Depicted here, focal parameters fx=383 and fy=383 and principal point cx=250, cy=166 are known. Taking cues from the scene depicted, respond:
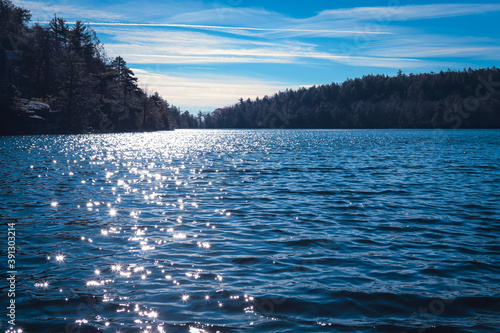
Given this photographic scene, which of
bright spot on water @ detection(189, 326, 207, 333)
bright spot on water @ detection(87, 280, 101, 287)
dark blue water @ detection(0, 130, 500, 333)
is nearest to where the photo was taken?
bright spot on water @ detection(189, 326, 207, 333)

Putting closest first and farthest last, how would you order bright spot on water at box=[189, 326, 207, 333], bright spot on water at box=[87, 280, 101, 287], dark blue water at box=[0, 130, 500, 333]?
bright spot on water at box=[189, 326, 207, 333] → dark blue water at box=[0, 130, 500, 333] → bright spot on water at box=[87, 280, 101, 287]

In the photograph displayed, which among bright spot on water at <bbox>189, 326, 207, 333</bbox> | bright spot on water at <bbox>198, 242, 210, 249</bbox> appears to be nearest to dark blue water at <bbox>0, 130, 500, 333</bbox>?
bright spot on water at <bbox>189, 326, 207, 333</bbox>

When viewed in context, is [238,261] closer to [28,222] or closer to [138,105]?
[28,222]

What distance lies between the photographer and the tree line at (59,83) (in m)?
90.2

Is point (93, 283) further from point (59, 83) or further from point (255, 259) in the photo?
point (59, 83)

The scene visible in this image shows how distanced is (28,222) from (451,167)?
33.5 metres

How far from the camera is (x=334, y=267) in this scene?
34.0 feet

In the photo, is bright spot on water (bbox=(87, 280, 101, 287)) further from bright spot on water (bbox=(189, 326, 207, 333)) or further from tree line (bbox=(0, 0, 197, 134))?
tree line (bbox=(0, 0, 197, 134))

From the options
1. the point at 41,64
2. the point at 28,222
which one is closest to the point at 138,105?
the point at 41,64

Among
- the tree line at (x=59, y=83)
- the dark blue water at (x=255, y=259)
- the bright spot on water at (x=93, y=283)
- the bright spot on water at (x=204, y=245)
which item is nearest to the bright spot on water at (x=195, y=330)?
the dark blue water at (x=255, y=259)

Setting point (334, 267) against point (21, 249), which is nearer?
point (334, 267)

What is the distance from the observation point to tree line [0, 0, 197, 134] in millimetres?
90200

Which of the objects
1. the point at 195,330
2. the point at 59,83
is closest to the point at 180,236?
the point at 195,330

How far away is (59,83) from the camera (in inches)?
4742
